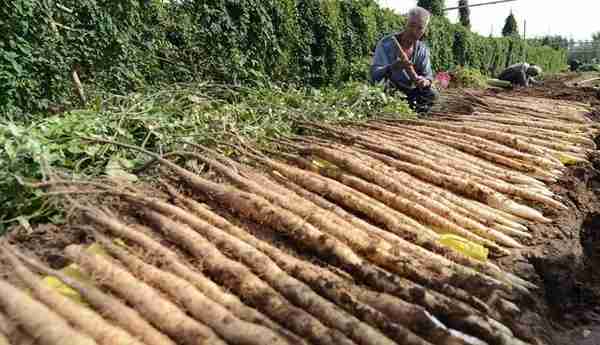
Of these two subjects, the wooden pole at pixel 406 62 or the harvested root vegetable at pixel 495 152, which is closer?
the harvested root vegetable at pixel 495 152

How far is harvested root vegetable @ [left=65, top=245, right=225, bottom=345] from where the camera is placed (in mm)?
1488

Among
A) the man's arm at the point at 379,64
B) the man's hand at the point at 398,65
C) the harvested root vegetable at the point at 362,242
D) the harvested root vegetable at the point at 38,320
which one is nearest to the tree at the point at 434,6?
→ the man's arm at the point at 379,64

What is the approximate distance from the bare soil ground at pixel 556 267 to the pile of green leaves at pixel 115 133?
0.59ft

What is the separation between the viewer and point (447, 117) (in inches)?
203

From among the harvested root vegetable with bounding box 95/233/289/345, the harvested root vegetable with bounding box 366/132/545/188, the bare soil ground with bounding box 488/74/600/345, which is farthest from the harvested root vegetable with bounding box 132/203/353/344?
the harvested root vegetable with bounding box 366/132/545/188

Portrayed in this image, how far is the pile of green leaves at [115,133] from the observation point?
2.18 meters

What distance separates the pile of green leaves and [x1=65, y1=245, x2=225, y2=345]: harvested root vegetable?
20.5 inches

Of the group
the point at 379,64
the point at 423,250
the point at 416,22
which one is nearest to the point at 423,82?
the point at 379,64

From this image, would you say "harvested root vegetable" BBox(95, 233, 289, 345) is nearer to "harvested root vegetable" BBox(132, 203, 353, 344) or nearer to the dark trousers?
"harvested root vegetable" BBox(132, 203, 353, 344)

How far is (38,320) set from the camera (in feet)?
4.55

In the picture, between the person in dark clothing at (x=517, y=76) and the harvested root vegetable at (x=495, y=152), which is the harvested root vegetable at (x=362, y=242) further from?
the person in dark clothing at (x=517, y=76)

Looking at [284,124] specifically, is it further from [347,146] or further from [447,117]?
[447,117]

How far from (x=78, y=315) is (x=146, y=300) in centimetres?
23

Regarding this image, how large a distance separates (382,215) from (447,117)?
308 cm
